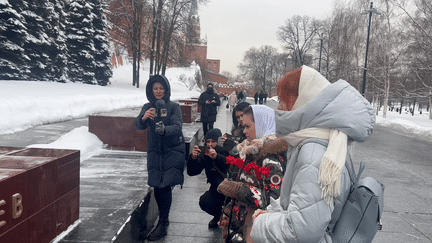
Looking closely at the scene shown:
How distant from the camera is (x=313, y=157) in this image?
1.55 meters

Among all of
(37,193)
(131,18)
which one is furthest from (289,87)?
(131,18)

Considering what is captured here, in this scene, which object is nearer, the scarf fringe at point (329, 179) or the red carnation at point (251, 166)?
the scarf fringe at point (329, 179)

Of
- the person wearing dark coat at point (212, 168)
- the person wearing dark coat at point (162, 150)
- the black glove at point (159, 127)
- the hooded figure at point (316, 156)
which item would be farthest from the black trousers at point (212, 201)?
the hooded figure at point (316, 156)

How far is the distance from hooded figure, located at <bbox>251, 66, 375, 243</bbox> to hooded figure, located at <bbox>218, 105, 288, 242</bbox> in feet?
2.34

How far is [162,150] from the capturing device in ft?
13.3

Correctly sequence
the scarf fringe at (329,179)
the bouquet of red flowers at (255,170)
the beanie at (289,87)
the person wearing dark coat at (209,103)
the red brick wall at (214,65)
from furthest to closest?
the red brick wall at (214,65) < the person wearing dark coat at (209,103) < the bouquet of red flowers at (255,170) < the beanie at (289,87) < the scarf fringe at (329,179)

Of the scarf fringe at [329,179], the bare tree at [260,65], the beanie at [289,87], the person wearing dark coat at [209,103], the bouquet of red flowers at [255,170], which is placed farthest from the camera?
the bare tree at [260,65]

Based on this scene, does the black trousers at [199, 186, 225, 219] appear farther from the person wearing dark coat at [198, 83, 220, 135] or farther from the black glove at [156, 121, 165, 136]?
the person wearing dark coat at [198, 83, 220, 135]

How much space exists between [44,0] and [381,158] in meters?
25.9

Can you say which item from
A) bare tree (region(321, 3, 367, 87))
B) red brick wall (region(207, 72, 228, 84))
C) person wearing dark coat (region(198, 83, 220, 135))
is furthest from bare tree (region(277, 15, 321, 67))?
red brick wall (region(207, 72, 228, 84))

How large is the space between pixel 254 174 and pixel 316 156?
3.60 feet

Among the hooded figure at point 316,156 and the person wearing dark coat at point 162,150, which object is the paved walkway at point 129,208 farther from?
the hooded figure at point 316,156

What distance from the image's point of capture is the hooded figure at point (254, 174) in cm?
251

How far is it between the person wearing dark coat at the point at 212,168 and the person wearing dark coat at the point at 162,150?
22 centimetres
